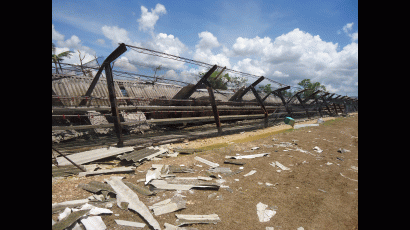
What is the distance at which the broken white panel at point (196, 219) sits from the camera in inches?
121

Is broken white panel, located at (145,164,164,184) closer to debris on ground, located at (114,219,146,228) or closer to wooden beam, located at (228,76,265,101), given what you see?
debris on ground, located at (114,219,146,228)

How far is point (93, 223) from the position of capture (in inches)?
112

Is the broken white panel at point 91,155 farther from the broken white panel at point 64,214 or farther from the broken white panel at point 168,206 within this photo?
the broken white panel at point 168,206

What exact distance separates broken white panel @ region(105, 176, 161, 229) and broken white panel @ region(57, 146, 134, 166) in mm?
2042

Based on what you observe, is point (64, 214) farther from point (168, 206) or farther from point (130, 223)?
point (168, 206)

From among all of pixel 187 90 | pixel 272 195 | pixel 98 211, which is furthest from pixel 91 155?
pixel 187 90

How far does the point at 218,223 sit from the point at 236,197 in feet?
3.42

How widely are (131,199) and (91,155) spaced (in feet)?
11.8

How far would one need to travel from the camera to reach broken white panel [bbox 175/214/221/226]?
10.1 feet

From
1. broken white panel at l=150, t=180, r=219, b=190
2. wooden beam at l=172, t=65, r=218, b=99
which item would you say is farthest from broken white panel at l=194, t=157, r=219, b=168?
wooden beam at l=172, t=65, r=218, b=99
